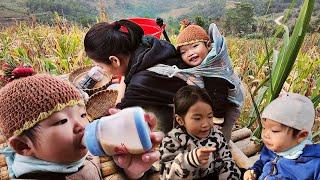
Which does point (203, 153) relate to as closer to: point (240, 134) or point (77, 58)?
point (240, 134)

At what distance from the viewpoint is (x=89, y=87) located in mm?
2906

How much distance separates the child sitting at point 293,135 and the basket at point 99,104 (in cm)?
120

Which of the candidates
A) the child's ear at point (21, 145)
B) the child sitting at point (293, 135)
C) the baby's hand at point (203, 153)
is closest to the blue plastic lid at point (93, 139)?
the child's ear at point (21, 145)

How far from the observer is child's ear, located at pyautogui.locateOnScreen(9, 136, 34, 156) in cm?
121

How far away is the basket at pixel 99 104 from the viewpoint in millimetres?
2572

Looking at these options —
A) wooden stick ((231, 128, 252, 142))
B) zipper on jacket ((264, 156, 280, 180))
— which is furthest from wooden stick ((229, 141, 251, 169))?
zipper on jacket ((264, 156, 280, 180))

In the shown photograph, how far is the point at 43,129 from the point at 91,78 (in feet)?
5.65

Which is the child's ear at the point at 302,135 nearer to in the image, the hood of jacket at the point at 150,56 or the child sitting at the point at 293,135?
the child sitting at the point at 293,135

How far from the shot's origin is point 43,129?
121cm

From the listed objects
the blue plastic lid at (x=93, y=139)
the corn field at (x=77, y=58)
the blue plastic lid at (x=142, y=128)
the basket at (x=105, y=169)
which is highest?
the blue plastic lid at (x=142, y=128)

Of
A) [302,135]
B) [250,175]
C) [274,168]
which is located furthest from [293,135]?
[250,175]

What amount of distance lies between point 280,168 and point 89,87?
161 cm

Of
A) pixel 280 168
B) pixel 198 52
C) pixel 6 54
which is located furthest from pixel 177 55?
pixel 6 54

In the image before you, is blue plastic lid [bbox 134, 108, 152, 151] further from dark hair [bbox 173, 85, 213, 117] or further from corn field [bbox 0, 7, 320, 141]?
corn field [bbox 0, 7, 320, 141]
